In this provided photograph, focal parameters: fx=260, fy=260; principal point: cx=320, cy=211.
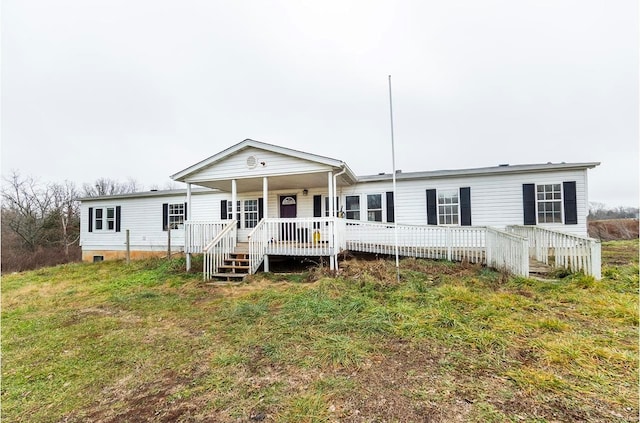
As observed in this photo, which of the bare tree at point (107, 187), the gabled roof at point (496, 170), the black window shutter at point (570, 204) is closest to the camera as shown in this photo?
the gabled roof at point (496, 170)

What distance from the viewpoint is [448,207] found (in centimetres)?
1035

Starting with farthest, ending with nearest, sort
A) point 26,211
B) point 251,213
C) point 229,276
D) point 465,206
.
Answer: point 26,211 → point 251,213 → point 465,206 → point 229,276

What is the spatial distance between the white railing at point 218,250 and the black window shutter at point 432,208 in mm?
7491

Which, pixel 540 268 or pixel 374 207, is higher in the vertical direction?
pixel 374 207

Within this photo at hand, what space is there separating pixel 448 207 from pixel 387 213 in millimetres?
2364

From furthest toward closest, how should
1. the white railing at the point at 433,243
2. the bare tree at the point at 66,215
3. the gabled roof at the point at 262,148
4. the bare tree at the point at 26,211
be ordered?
the bare tree at the point at 66,215, the bare tree at the point at 26,211, the white railing at the point at 433,243, the gabled roof at the point at 262,148

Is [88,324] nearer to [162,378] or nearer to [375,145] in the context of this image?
[162,378]

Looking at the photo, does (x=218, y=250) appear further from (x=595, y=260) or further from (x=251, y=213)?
(x=595, y=260)

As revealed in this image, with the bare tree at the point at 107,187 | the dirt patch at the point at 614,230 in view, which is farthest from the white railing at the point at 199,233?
the bare tree at the point at 107,187

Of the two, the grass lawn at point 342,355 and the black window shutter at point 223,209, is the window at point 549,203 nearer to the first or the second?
the grass lawn at point 342,355

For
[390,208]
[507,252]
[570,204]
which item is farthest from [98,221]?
[570,204]

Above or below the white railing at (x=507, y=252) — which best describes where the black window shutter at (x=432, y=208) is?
above

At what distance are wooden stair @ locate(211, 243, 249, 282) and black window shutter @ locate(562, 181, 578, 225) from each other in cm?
1117

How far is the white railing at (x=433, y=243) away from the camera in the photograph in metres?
8.30
